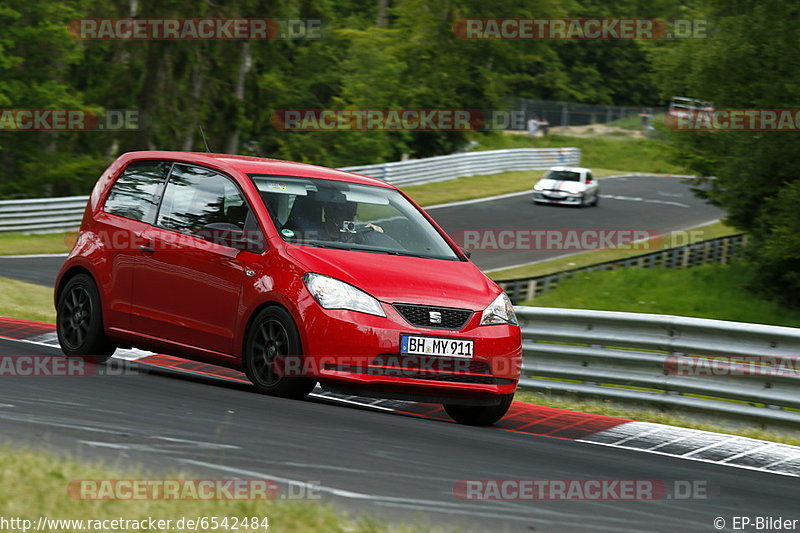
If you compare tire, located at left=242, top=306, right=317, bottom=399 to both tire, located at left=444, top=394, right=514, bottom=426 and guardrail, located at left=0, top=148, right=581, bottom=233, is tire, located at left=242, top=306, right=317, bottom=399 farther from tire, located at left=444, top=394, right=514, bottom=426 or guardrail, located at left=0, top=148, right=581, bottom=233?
guardrail, located at left=0, top=148, right=581, bottom=233

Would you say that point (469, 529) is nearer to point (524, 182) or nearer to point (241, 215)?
point (241, 215)

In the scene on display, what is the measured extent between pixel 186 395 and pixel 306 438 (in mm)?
Result: 1777

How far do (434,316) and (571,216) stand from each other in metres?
31.2

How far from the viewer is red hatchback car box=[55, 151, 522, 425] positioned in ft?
25.0

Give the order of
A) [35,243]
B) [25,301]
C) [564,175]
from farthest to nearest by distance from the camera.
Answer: [564,175]
[35,243]
[25,301]

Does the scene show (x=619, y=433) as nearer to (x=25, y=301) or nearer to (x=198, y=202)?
(x=198, y=202)

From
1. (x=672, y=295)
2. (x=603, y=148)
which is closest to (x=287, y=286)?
(x=672, y=295)

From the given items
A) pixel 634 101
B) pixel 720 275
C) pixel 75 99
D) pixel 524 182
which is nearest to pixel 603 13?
pixel 634 101

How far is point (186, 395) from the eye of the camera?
Result: 7.84m

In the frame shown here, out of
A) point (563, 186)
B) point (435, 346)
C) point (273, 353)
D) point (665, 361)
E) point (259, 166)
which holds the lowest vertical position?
point (563, 186)

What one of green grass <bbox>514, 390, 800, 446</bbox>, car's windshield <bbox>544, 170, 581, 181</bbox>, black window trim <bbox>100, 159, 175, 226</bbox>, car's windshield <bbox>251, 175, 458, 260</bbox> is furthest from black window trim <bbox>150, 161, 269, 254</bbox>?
car's windshield <bbox>544, 170, 581, 181</bbox>

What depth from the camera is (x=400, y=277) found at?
25.8 ft

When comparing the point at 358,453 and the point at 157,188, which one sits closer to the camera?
the point at 358,453

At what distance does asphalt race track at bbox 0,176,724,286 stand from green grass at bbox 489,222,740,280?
479 millimetres
